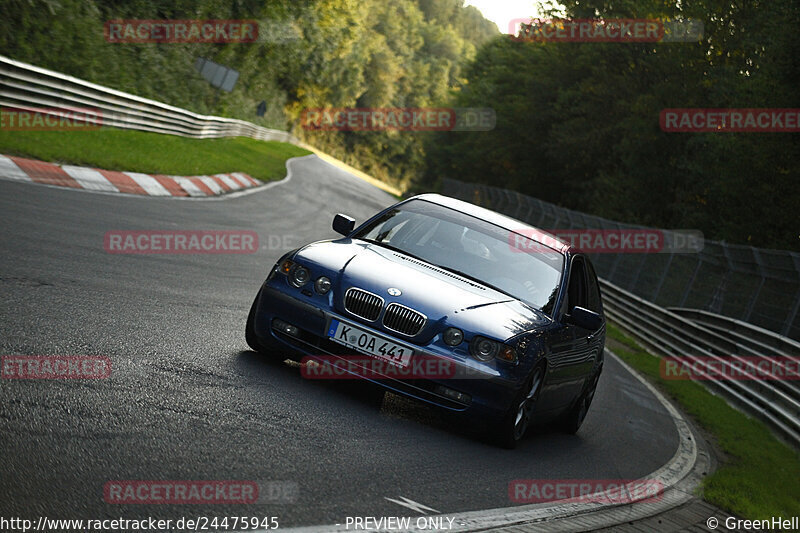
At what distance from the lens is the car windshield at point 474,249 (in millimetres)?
8188

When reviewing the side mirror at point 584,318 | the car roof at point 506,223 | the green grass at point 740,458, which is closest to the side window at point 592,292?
the car roof at point 506,223

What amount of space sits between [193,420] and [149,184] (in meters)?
14.2

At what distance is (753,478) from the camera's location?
9.61 metres

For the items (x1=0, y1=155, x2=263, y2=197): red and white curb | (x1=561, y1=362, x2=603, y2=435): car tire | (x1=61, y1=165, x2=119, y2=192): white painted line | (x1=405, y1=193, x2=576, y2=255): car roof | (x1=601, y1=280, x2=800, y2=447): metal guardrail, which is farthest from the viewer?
(x1=61, y1=165, x2=119, y2=192): white painted line

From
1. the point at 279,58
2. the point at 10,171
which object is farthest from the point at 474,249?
the point at 279,58

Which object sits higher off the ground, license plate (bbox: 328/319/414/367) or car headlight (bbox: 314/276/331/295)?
car headlight (bbox: 314/276/331/295)

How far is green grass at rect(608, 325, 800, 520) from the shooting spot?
27.5 feet

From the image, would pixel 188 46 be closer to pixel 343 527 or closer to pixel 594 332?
pixel 594 332

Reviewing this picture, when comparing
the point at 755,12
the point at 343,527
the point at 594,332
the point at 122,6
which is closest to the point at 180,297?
the point at 594,332

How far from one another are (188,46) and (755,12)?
83.4ft

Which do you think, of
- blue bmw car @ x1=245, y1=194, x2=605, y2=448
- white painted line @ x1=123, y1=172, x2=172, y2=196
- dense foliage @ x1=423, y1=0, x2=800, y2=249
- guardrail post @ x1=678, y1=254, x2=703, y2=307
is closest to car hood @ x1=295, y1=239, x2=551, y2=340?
blue bmw car @ x1=245, y1=194, x2=605, y2=448

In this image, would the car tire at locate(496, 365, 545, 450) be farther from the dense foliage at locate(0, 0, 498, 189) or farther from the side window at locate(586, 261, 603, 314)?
the dense foliage at locate(0, 0, 498, 189)

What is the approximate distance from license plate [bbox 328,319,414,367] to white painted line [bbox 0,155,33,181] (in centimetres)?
898

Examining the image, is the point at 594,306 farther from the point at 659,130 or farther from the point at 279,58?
the point at 279,58
